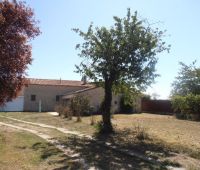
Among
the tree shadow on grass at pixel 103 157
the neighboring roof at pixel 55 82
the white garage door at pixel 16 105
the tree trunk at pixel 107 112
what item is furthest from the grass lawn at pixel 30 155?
the neighboring roof at pixel 55 82

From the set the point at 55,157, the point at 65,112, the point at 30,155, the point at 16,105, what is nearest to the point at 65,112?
the point at 65,112

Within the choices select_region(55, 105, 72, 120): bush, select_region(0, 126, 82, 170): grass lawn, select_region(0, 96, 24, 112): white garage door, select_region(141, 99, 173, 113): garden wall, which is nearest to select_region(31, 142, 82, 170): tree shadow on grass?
select_region(0, 126, 82, 170): grass lawn

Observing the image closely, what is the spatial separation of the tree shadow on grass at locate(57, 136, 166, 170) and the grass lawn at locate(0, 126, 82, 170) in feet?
2.73

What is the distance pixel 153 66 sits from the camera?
22109 mm

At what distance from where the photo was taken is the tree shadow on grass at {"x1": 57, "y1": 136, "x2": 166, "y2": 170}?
12484 millimetres

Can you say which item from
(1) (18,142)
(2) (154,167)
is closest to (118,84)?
(1) (18,142)

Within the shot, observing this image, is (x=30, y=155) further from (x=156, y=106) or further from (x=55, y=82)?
(x=55, y=82)

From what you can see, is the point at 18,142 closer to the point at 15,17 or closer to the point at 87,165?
the point at 87,165

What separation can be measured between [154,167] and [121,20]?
37.1 ft

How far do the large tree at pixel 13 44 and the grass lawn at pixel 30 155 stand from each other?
7.11ft

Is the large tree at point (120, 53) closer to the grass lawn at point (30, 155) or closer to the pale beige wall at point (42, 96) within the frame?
the grass lawn at point (30, 155)

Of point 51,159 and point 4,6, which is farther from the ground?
point 4,6

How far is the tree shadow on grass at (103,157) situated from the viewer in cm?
1248

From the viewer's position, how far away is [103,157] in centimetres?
1403
